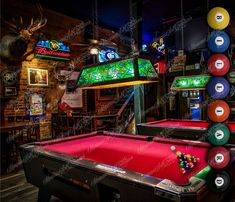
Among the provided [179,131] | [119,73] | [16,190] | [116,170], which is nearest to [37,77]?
[16,190]

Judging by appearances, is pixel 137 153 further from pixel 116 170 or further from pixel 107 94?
pixel 107 94

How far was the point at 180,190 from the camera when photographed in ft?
4.08

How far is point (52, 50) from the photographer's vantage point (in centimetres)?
578

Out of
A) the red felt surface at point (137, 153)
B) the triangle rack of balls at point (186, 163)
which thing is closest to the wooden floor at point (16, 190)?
the red felt surface at point (137, 153)

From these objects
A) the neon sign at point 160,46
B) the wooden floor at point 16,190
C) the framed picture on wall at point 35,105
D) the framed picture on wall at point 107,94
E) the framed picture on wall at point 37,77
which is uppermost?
the neon sign at point 160,46

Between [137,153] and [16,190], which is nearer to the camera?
[137,153]

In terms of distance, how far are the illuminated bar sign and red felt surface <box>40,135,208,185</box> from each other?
343 cm

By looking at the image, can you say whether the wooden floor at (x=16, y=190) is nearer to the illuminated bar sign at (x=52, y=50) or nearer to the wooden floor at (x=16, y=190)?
the wooden floor at (x=16, y=190)

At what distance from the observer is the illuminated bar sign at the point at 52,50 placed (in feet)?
18.1

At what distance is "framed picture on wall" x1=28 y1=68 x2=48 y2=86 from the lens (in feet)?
18.9

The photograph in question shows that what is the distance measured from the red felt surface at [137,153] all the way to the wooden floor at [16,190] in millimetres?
857

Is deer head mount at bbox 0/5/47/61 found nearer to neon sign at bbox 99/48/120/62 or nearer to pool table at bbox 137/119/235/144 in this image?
neon sign at bbox 99/48/120/62

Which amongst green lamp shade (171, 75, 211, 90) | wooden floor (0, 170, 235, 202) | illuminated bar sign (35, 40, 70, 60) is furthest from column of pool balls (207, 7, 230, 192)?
illuminated bar sign (35, 40, 70, 60)

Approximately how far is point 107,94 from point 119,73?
6.00 m
